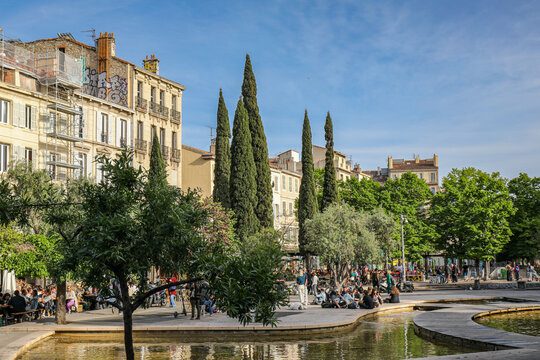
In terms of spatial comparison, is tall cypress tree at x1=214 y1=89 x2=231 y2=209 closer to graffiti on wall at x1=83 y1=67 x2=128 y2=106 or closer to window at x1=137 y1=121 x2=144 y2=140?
window at x1=137 y1=121 x2=144 y2=140

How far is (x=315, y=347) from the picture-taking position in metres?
17.7

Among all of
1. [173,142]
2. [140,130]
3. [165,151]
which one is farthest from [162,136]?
[140,130]

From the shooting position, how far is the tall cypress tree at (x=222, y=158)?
49938 millimetres

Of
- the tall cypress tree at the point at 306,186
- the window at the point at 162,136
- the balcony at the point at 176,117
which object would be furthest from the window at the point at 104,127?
the tall cypress tree at the point at 306,186

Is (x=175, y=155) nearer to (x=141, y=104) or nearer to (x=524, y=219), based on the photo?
(x=141, y=104)

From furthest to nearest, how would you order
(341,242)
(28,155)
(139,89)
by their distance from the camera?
(139,89), (341,242), (28,155)

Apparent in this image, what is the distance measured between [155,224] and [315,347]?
9182mm

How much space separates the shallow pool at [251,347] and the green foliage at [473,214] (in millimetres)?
39490

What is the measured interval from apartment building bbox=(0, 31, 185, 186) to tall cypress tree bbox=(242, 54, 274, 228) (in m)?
8.73

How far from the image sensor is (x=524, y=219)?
60625 mm

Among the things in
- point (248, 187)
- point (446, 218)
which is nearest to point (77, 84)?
point (248, 187)

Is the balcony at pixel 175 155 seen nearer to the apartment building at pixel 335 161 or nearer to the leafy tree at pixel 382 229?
the leafy tree at pixel 382 229

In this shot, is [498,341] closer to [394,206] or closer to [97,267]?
[97,267]

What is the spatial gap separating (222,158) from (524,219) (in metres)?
33.1
